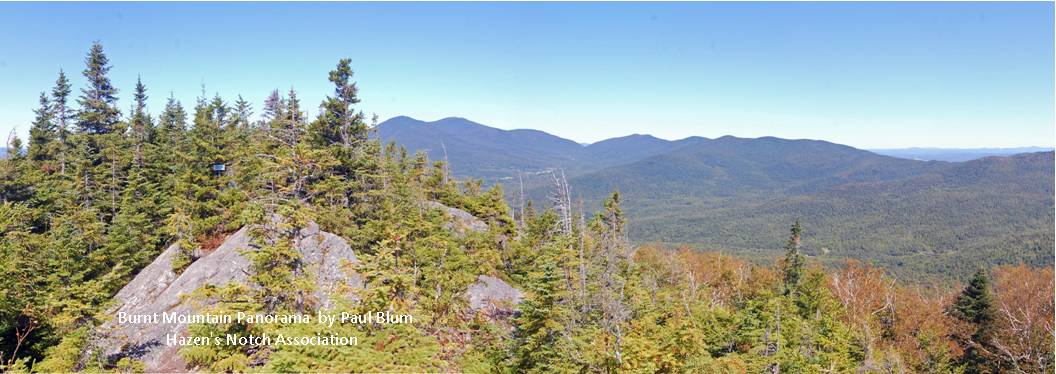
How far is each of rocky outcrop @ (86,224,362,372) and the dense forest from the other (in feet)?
1.93

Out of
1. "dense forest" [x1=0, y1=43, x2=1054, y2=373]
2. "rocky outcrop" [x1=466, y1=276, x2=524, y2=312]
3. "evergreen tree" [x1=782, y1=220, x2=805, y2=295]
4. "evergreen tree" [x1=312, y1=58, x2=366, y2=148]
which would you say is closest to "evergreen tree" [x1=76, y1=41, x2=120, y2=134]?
"dense forest" [x1=0, y1=43, x2=1054, y2=373]

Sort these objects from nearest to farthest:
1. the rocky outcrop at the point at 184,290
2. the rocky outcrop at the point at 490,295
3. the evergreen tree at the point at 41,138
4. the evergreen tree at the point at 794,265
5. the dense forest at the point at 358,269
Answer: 1. the dense forest at the point at 358,269
2. the rocky outcrop at the point at 184,290
3. the rocky outcrop at the point at 490,295
4. the evergreen tree at the point at 41,138
5. the evergreen tree at the point at 794,265

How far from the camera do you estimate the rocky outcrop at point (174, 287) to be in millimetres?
14938

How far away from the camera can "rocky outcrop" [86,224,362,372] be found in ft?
49.0

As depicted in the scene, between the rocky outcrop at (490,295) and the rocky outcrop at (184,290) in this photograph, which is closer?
the rocky outcrop at (184,290)

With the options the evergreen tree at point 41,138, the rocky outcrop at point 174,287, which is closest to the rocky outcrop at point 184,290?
the rocky outcrop at point 174,287

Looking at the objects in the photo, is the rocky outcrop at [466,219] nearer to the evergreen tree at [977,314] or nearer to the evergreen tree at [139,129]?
the evergreen tree at [139,129]

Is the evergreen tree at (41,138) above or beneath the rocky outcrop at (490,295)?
above

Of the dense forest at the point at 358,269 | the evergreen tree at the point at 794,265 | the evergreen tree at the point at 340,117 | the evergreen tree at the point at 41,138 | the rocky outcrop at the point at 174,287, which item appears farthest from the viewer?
the evergreen tree at the point at 794,265

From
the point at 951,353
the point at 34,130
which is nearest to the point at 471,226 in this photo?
the point at 34,130

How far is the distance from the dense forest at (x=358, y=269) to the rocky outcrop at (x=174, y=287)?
1.93ft

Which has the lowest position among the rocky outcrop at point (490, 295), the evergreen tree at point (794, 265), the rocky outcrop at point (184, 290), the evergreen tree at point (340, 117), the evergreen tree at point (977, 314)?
the evergreen tree at point (977, 314)

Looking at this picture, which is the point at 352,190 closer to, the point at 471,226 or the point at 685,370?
the point at 471,226

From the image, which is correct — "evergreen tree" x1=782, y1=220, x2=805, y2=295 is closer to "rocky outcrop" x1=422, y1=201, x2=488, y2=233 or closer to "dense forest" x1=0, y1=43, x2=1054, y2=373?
"dense forest" x1=0, y1=43, x2=1054, y2=373
